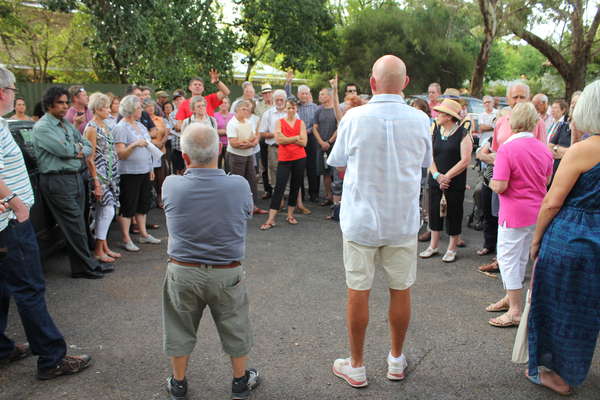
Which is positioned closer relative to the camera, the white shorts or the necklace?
the white shorts

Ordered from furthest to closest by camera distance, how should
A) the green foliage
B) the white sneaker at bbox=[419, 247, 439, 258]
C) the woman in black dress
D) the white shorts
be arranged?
1. the green foliage
2. the white sneaker at bbox=[419, 247, 439, 258]
3. the woman in black dress
4. the white shorts

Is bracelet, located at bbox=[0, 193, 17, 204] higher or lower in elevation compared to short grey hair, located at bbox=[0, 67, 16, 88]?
lower

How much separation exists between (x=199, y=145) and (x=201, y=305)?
0.97 metres

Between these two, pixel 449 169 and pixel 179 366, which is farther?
pixel 449 169

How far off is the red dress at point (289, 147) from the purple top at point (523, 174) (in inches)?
154

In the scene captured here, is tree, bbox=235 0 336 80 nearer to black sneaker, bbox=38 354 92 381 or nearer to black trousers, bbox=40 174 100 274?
black trousers, bbox=40 174 100 274

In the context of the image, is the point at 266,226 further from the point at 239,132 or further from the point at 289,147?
the point at 239,132

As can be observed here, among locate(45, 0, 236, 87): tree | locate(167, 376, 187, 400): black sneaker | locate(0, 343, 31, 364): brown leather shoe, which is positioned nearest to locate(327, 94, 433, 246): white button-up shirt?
locate(167, 376, 187, 400): black sneaker

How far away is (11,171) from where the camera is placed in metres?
3.15

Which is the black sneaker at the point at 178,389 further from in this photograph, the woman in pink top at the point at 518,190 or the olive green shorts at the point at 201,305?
the woman in pink top at the point at 518,190

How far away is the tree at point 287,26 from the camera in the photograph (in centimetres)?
2009

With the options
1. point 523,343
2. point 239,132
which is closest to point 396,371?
point 523,343

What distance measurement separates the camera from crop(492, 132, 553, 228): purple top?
4102 mm

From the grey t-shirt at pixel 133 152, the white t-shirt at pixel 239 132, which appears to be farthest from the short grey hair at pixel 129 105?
the white t-shirt at pixel 239 132
